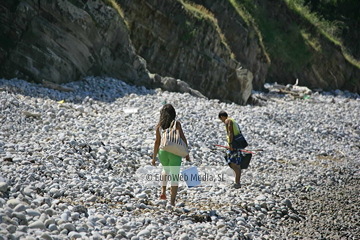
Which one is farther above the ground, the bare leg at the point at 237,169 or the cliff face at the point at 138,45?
the cliff face at the point at 138,45

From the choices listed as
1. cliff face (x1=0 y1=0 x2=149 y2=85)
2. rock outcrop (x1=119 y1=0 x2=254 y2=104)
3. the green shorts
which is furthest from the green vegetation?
the green shorts

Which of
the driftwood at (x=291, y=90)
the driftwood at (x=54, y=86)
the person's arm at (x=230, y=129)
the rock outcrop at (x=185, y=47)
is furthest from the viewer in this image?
the driftwood at (x=291, y=90)

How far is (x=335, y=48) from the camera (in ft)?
95.2

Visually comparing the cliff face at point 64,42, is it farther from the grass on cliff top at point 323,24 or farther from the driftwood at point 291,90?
the grass on cliff top at point 323,24

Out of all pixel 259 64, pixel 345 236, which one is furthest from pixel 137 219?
pixel 259 64

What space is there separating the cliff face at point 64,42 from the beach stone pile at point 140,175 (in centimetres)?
63

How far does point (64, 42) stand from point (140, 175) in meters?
7.78

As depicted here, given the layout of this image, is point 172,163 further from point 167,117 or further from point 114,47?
point 114,47

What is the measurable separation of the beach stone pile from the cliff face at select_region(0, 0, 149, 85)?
2.08 feet

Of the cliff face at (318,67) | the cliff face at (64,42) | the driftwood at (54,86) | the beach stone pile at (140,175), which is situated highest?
the cliff face at (318,67)

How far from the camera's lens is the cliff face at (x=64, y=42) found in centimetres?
1252

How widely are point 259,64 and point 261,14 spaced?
5.89 metres

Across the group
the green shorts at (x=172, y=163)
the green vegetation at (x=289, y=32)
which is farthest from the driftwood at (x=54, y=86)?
the green vegetation at (x=289, y=32)

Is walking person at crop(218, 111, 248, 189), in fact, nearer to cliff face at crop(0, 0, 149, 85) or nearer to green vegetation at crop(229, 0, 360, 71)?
cliff face at crop(0, 0, 149, 85)
